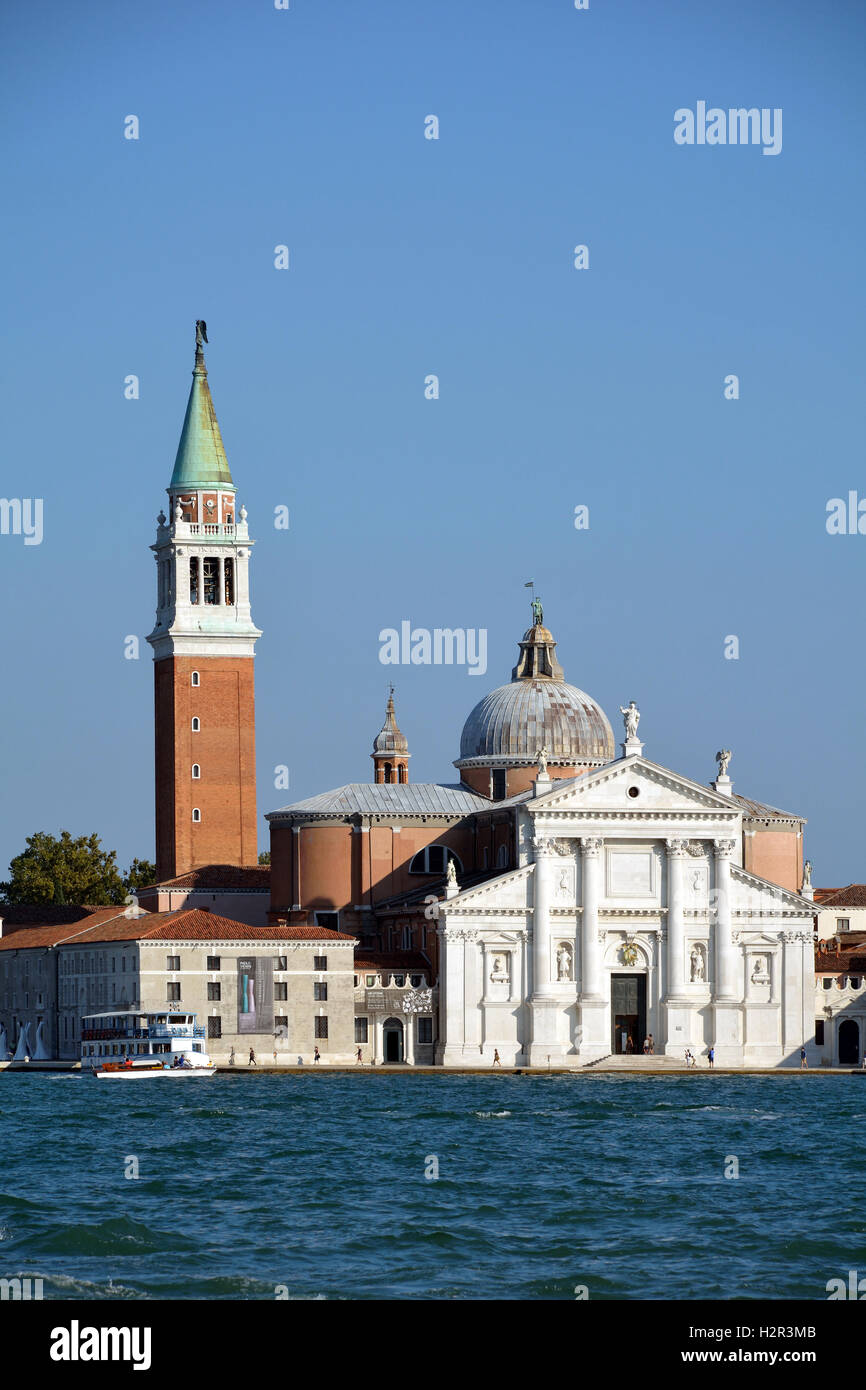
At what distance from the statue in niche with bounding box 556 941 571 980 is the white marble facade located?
0.04 metres

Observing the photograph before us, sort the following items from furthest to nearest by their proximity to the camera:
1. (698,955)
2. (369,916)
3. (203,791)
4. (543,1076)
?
1. (203,791)
2. (369,916)
3. (698,955)
4. (543,1076)

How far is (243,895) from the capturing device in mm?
84938

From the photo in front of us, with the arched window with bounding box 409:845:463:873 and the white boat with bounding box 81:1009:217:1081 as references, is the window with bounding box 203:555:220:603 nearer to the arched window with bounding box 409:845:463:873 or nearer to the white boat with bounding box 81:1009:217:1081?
the arched window with bounding box 409:845:463:873

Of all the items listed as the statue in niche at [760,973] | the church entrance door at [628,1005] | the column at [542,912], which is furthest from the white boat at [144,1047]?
the statue in niche at [760,973]

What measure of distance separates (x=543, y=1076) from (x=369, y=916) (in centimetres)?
1238

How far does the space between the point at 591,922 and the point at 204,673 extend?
1958cm

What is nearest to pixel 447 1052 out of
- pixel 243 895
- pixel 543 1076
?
pixel 543 1076

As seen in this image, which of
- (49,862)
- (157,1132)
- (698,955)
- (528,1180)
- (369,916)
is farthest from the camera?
(49,862)

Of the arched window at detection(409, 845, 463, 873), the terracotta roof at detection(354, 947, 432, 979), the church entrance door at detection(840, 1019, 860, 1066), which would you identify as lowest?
the church entrance door at detection(840, 1019, 860, 1066)

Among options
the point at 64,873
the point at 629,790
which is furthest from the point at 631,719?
the point at 64,873

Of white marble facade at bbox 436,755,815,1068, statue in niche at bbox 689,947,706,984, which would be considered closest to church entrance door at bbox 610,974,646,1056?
white marble facade at bbox 436,755,815,1068

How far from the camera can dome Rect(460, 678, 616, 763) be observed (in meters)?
86.9
